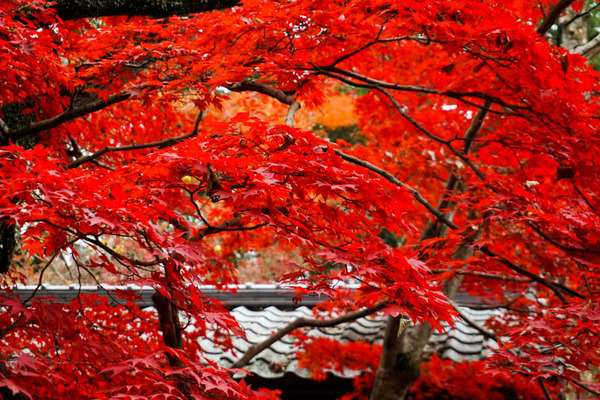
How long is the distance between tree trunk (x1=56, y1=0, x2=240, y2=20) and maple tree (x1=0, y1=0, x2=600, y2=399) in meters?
0.02

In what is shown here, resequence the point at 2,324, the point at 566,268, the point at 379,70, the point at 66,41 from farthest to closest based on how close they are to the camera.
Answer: the point at 379,70 → the point at 566,268 → the point at 66,41 → the point at 2,324

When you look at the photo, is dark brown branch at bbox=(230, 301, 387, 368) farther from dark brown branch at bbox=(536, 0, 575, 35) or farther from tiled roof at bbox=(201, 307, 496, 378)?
dark brown branch at bbox=(536, 0, 575, 35)

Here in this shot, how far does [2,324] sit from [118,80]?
176 cm

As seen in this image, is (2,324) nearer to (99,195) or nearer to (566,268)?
(99,195)

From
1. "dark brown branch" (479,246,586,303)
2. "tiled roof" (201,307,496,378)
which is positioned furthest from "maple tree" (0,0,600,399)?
"tiled roof" (201,307,496,378)

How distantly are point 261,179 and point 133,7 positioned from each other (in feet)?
8.10

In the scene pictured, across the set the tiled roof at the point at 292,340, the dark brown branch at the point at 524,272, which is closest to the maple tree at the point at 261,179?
the dark brown branch at the point at 524,272

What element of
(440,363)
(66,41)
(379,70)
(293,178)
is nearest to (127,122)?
(66,41)

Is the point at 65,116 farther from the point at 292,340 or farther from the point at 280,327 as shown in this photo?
the point at 280,327

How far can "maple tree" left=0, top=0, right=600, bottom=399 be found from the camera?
244 cm

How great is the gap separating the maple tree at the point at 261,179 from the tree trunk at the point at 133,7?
2cm

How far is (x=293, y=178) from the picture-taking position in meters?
2.62

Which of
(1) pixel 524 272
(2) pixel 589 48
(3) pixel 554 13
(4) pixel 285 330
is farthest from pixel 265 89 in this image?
(2) pixel 589 48

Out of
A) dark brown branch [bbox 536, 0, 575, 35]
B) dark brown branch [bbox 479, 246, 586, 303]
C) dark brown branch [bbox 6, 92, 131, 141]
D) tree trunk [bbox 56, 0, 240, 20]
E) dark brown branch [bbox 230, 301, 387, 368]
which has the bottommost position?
dark brown branch [bbox 230, 301, 387, 368]
